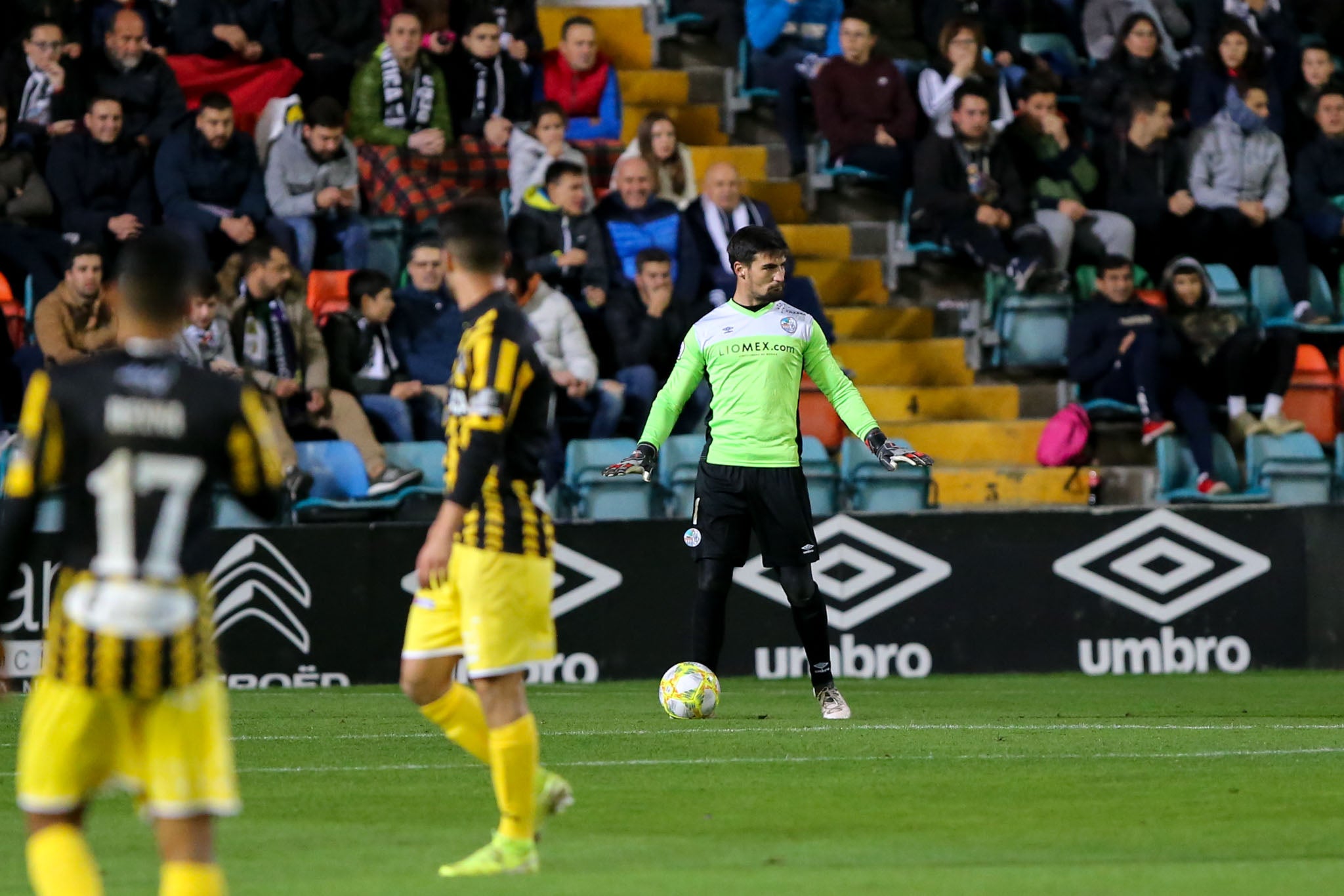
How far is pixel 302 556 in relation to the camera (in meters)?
13.6

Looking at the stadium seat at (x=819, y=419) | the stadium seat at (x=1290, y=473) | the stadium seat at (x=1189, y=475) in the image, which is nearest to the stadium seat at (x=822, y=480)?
the stadium seat at (x=819, y=419)

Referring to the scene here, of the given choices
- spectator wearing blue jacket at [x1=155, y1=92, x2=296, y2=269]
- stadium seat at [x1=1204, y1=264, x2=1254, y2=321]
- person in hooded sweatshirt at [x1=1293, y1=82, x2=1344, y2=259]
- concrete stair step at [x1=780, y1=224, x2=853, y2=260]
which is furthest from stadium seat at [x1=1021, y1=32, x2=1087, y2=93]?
spectator wearing blue jacket at [x1=155, y1=92, x2=296, y2=269]

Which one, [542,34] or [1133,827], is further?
[542,34]

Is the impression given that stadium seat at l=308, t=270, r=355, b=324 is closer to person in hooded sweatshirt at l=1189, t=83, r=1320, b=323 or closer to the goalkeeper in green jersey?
the goalkeeper in green jersey

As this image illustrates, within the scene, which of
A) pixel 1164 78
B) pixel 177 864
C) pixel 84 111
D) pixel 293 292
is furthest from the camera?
pixel 1164 78

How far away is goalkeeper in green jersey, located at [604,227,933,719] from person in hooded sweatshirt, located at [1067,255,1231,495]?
19.4 ft

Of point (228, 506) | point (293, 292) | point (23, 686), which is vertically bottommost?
point (23, 686)

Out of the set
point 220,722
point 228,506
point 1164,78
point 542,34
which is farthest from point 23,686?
point 1164,78

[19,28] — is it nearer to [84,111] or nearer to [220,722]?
[84,111]

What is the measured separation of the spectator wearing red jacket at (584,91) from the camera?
1766cm

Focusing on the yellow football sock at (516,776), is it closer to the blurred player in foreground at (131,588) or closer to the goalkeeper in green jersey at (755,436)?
the blurred player in foreground at (131,588)

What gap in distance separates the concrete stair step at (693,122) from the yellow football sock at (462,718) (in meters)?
12.5

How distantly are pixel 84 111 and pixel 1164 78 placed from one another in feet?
29.9

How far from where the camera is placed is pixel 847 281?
17984 mm
